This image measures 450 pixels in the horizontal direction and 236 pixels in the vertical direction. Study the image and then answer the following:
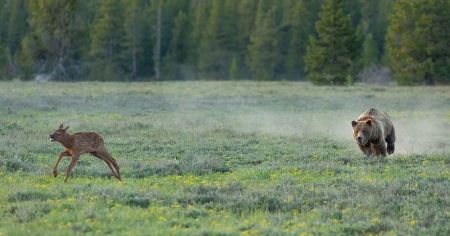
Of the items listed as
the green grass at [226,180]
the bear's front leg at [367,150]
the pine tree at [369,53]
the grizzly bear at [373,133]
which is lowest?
the green grass at [226,180]

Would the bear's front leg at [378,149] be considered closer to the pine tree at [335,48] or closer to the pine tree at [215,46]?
the pine tree at [335,48]

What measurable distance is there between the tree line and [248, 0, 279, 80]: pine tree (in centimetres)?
10

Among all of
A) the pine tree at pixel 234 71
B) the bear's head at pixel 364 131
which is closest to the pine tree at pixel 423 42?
the pine tree at pixel 234 71

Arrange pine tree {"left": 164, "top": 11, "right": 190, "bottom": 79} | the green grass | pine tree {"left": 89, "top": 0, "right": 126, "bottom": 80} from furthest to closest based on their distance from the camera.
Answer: pine tree {"left": 164, "top": 11, "right": 190, "bottom": 79}, pine tree {"left": 89, "top": 0, "right": 126, "bottom": 80}, the green grass

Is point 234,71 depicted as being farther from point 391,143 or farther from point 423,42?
point 391,143

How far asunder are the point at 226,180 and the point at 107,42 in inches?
2620

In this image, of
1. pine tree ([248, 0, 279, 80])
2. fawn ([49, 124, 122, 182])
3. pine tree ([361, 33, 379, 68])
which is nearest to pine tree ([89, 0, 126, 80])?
pine tree ([248, 0, 279, 80])

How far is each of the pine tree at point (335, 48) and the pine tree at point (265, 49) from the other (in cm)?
2052

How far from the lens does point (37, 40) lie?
248 feet

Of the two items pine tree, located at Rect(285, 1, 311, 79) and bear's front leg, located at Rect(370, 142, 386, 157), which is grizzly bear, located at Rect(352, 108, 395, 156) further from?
pine tree, located at Rect(285, 1, 311, 79)

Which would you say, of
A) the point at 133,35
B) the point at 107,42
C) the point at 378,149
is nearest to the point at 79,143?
the point at 378,149

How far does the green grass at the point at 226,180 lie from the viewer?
1083 centimetres

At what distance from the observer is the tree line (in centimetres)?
5794

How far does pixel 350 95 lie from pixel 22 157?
29259 millimetres
